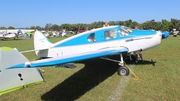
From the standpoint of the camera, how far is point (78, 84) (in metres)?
5.91

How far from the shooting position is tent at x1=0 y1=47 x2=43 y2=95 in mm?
4992

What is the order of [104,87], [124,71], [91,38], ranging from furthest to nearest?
[91,38]
[124,71]
[104,87]

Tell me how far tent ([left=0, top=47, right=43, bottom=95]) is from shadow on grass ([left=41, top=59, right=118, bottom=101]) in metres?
0.96

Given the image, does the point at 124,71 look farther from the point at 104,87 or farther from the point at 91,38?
the point at 91,38

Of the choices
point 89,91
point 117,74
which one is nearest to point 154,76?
point 117,74

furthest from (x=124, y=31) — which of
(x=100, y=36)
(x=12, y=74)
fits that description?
(x=12, y=74)

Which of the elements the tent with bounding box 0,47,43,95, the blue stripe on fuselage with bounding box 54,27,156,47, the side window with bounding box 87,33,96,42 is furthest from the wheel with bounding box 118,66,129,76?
the tent with bounding box 0,47,43,95

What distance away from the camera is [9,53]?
5.12m

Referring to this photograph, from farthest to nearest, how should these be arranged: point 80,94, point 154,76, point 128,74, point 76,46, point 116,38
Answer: point 76,46 < point 116,38 < point 128,74 < point 154,76 < point 80,94

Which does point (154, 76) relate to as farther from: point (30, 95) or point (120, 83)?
point (30, 95)

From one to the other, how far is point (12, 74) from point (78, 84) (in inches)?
84.2

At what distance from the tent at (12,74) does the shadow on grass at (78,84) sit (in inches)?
37.6

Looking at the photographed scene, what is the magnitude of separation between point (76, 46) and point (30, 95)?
11.1ft

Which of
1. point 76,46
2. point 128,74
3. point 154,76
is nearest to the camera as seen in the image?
point 154,76
